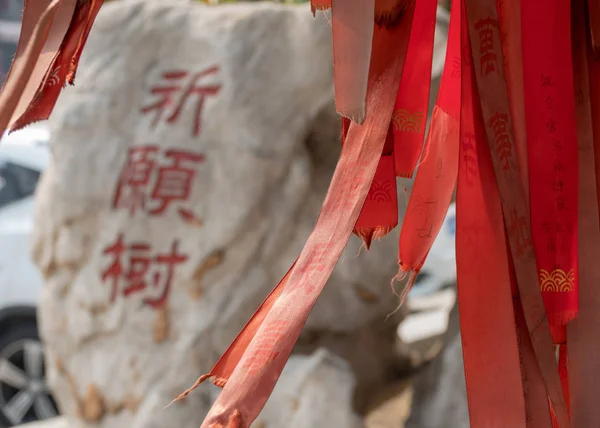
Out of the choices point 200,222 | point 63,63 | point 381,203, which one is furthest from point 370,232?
point 200,222

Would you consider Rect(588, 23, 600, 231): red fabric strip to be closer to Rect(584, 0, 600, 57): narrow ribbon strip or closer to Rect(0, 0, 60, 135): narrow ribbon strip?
Rect(584, 0, 600, 57): narrow ribbon strip

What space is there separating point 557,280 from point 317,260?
0.29 m

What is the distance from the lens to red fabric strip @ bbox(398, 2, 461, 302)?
904 millimetres

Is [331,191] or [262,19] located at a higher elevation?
[262,19]

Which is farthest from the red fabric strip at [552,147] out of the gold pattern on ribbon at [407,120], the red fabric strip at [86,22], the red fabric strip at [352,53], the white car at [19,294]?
the white car at [19,294]

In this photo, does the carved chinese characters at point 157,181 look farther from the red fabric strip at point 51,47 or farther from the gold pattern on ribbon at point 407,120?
the red fabric strip at point 51,47

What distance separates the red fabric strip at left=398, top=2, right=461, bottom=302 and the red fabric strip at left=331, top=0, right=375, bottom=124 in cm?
24

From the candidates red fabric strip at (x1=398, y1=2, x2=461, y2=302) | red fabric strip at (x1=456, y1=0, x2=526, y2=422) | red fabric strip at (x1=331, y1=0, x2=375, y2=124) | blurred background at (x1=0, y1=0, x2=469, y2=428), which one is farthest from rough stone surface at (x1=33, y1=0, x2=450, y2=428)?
red fabric strip at (x1=331, y1=0, x2=375, y2=124)

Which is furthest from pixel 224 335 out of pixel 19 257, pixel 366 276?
pixel 19 257

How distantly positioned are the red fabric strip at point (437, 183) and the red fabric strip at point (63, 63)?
0.40m

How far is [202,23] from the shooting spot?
2.43 meters

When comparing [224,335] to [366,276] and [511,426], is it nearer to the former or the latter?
[366,276]

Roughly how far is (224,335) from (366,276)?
46 centimetres

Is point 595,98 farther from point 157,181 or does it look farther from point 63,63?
point 157,181
